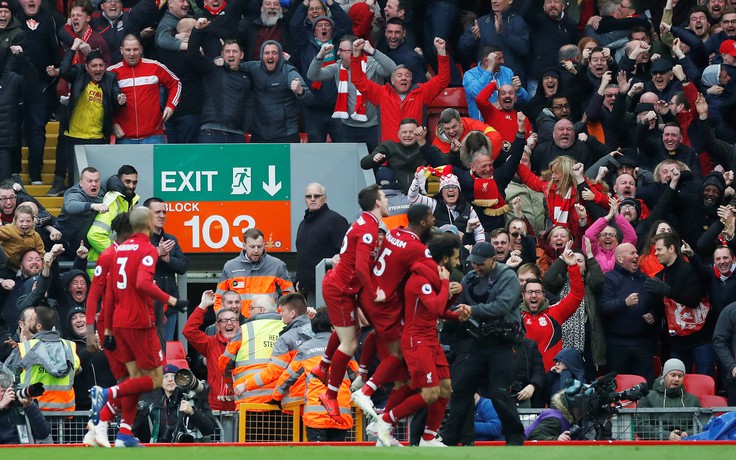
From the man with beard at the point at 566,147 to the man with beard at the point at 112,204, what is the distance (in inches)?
185

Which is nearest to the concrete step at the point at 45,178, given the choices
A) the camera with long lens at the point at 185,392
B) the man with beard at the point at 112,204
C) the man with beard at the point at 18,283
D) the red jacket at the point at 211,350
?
the man with beard at the point at 112,204

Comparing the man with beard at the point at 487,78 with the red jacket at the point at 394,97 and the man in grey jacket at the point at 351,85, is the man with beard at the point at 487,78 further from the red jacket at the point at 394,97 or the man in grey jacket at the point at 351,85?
the man in grey jacket at the point at 351,85

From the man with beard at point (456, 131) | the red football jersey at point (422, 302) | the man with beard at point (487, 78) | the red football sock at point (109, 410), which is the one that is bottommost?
the red football sock at point (109, 410)

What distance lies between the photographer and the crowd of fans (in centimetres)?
1695

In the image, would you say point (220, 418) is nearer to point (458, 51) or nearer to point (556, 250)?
point (556, 250)

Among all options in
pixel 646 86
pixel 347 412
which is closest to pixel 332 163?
pixel 646 86

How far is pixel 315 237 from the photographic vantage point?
18.0 m

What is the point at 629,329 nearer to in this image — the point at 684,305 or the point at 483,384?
the point at 684,305

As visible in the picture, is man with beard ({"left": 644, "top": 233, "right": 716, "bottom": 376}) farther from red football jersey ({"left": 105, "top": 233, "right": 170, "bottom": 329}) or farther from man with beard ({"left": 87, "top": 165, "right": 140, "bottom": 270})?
red football jersey ({"left": 105, "top": 233, "right": 170, "bottom": 329})

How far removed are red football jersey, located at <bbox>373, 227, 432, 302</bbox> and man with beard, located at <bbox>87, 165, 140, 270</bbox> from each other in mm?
4962

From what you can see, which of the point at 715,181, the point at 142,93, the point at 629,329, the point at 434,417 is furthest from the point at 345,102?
the point at 434,417

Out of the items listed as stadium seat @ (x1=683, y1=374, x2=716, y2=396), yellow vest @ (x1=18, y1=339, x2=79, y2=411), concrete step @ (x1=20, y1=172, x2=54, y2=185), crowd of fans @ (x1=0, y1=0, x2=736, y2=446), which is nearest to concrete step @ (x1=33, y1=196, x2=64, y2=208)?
crowd of fans @ (x1=0, y1=0, x2=736, y2=446)

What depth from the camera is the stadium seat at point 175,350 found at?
16.9 metres

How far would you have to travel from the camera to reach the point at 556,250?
17812mm
